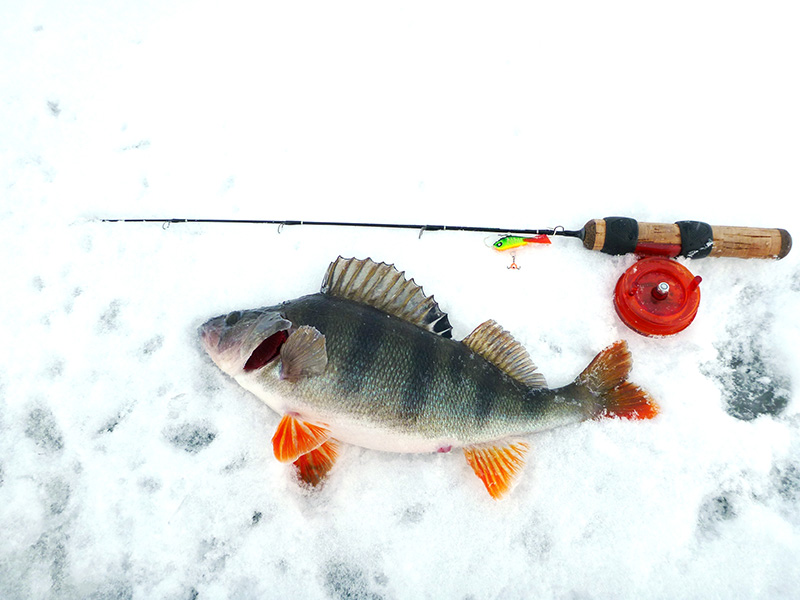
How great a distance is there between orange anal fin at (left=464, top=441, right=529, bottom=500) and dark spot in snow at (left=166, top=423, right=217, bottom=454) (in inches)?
46.8

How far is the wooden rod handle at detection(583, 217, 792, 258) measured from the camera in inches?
93.0

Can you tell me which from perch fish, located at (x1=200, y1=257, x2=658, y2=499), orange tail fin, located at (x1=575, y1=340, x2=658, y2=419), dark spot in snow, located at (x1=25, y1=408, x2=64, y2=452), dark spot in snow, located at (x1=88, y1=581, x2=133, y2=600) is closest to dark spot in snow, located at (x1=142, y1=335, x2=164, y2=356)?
perch fish, located at (x1=200, y1=257, x2=658, y2=499)

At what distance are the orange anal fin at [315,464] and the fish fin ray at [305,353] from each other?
409 millimetres

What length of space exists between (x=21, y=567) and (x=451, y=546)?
6.00 ft

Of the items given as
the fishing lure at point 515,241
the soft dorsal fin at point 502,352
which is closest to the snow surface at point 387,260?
the fishing lure at point 515,241

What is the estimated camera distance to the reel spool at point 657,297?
7.66 feet

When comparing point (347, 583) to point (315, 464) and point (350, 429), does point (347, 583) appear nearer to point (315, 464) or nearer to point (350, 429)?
point (315, 464)

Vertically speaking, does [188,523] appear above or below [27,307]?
below

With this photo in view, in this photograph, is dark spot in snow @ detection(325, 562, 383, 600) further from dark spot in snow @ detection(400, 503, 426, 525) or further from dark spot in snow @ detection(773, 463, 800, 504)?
dark spot in snow @ detection(773, 463, 800, 504)

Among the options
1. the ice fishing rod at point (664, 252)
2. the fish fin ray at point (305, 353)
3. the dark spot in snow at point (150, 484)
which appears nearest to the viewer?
the fish fin ray at point (305, 353)

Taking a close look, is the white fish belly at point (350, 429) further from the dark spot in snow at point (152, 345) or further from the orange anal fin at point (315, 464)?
the dark spot in snow at point (152, 345)

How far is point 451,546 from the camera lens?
2.18 meters

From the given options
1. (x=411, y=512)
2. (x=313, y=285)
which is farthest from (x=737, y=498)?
(x=313, y=285)

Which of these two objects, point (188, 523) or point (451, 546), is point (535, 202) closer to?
point (451, 546)
